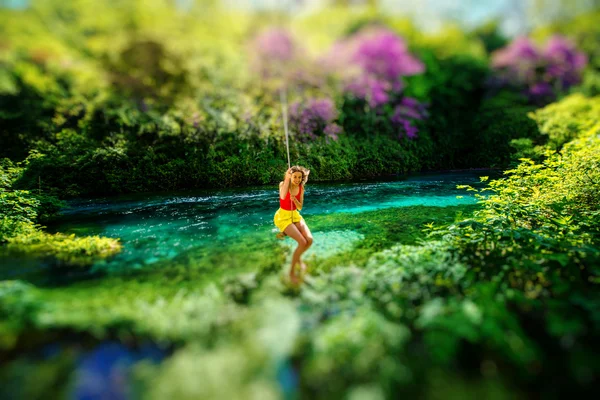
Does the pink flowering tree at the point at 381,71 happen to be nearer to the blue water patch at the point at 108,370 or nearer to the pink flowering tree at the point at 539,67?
the pink flowering tree at the point at 539,67

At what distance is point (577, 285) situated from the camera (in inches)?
113

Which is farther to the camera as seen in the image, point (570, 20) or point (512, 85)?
point (512, 85)

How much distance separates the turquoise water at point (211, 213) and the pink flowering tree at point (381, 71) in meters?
5.51

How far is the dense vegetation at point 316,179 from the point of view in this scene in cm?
214

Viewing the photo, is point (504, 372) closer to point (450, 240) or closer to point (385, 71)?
point (450, 240)

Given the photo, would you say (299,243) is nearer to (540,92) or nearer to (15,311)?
(15,311)

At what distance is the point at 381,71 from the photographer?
48.3ft

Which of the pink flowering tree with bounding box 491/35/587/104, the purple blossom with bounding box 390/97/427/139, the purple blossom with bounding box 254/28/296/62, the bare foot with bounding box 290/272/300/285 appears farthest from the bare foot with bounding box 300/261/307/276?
the pink flowering tree with bounding box 491/35/587/104

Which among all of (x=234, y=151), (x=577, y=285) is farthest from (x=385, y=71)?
(x=577, y=285)

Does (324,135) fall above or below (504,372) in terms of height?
above

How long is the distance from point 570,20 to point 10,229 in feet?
68.3

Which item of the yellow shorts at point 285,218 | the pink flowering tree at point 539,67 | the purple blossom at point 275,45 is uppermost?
the purple blossom at point 275,45

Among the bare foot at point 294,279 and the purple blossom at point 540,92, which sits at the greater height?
the purple blossom at point 540,92

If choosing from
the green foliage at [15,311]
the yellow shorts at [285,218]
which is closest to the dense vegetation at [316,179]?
the green foliage at [15,311]
